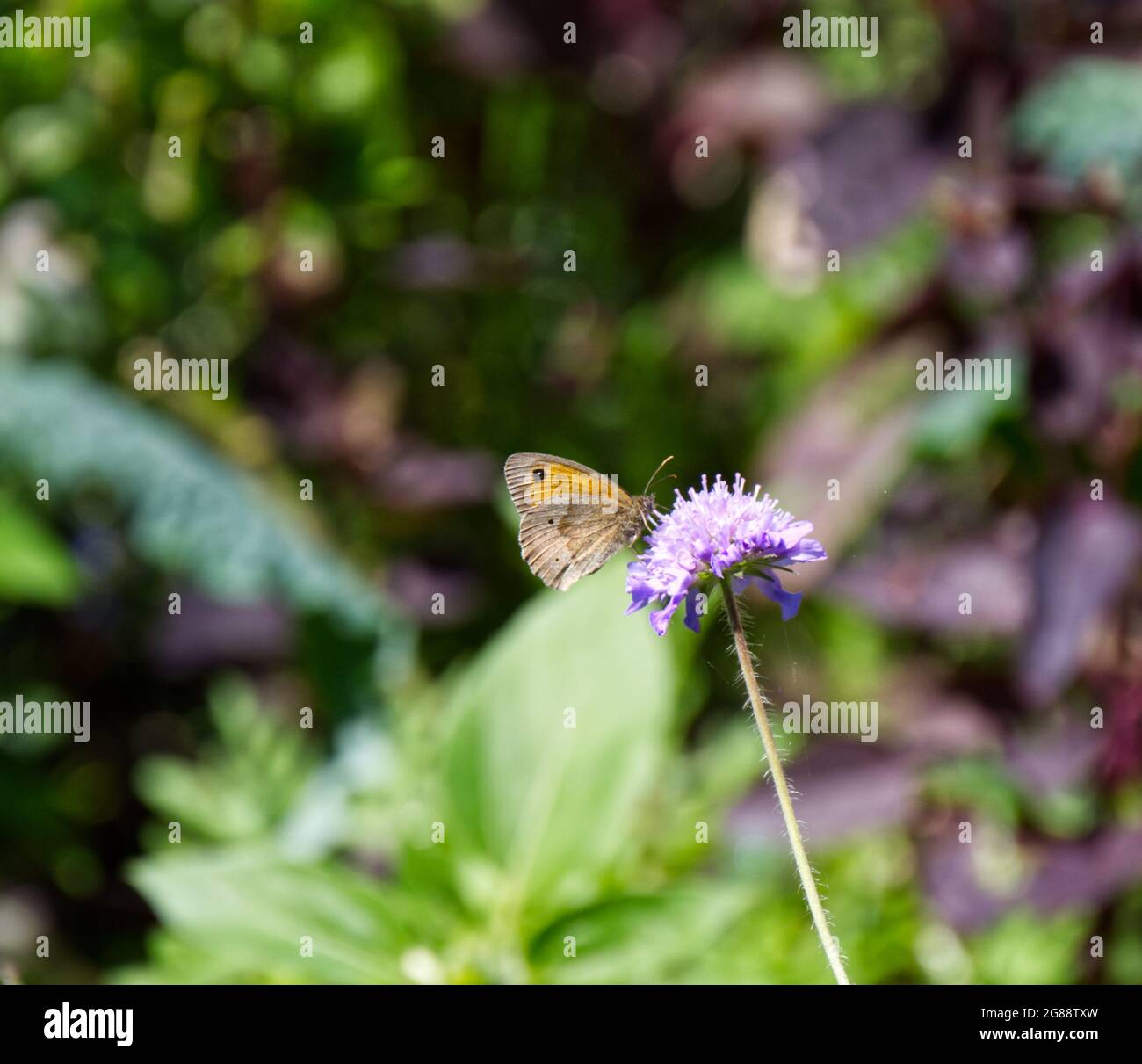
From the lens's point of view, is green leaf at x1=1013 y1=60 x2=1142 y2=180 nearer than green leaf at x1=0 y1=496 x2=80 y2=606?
Yes

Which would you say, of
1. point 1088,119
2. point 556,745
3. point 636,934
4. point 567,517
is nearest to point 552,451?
point 556,745

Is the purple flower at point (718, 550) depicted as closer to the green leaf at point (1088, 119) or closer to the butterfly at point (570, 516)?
the butterfly at point (570, 516)

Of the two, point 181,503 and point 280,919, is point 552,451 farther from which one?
point 280,919

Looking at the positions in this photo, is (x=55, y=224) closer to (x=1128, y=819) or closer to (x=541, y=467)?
(x=541, y=467)

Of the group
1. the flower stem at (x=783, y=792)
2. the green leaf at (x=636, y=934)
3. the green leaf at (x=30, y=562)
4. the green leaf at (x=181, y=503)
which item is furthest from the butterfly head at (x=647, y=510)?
the green leaf at (x=30, y=562)

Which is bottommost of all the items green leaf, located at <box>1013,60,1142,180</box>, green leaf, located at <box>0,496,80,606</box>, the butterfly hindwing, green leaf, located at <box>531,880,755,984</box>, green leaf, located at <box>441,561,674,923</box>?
green leaf, located at <box>531,880,755,984</box>

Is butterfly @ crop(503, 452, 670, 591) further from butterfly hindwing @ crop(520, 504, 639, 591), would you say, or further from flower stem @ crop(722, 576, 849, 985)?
flower stem @ crop(722, 576, 849, 985)

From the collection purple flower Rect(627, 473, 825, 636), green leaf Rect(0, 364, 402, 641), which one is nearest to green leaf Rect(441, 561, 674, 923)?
green leaf Rect(0, 364, 402, 641)

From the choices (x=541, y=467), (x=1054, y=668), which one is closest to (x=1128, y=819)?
(x=1054, y=668)
